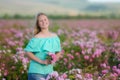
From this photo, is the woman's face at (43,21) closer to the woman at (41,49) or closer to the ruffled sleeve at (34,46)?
the woman at (41,49)

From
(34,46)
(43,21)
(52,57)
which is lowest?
(52,57)

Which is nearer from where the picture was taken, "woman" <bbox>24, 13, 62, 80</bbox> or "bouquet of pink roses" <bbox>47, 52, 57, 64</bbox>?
"bouquet of pink roses" <bbox>47, 52, 57, 64</bbox>

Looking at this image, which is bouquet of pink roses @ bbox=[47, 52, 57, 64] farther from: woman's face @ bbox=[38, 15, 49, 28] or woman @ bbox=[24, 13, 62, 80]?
woman's face @ bbox=[38, 15, 49, 28]

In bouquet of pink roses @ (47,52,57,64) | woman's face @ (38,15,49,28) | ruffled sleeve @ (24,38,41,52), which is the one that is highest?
woman's face @ (38,15,49,28)

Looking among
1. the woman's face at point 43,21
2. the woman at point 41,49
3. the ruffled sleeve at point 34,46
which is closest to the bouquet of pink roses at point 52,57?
the woman at point 41,49

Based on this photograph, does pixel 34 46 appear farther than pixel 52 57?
Yes

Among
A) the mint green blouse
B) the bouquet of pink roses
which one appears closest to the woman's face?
the mint green blouse

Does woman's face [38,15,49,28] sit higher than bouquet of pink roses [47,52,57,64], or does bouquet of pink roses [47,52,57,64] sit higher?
woman's face [38,15,49,28]

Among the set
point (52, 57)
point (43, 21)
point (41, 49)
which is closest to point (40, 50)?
point (41, 49)

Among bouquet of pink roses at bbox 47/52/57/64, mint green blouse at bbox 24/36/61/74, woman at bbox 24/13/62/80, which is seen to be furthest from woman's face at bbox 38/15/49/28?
bouquet of pink roses at bbox 47/52/57/64

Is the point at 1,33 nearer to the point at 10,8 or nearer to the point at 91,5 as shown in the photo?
the point at 10,8

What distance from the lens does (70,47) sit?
1188cm

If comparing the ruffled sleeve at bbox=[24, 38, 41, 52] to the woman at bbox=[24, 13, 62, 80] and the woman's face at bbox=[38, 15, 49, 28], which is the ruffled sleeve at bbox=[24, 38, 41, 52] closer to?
the woman at bbox=[24, 13, 62, 80]

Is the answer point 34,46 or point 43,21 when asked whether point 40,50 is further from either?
point 43,21
